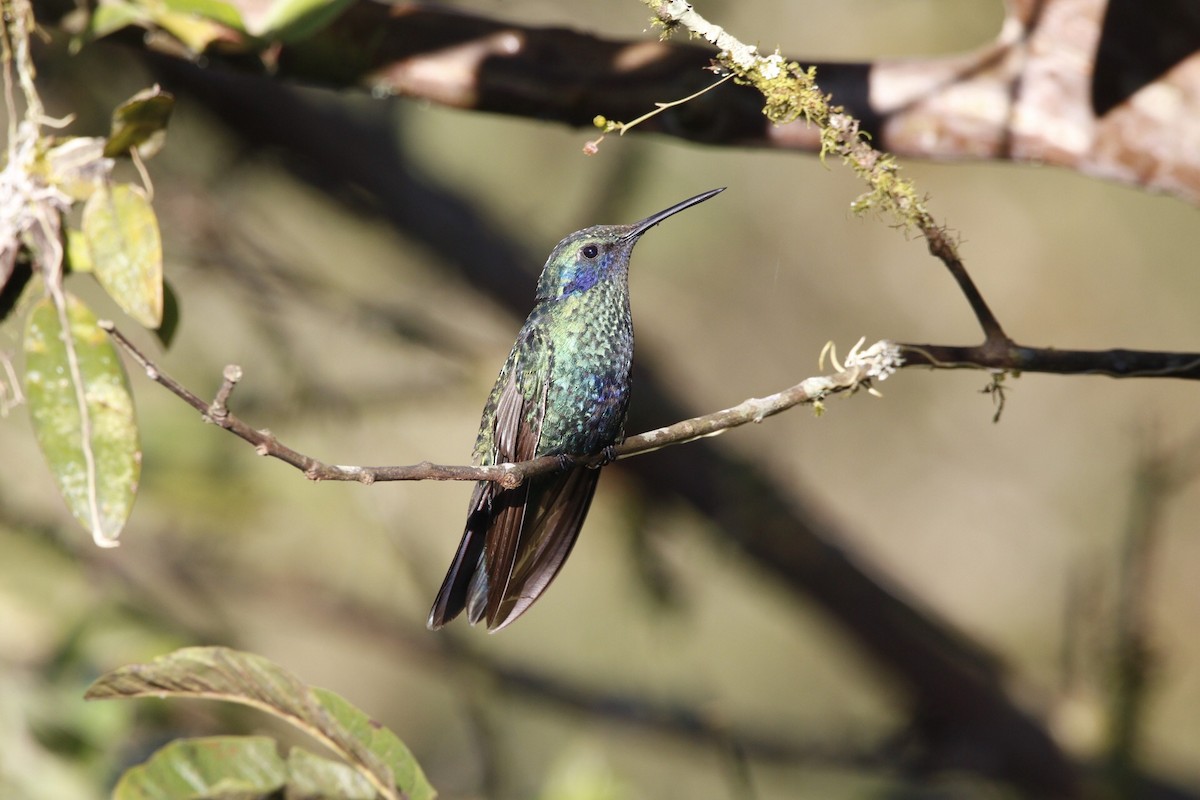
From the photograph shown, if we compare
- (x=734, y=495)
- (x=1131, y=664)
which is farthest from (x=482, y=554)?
(x=734, y=495)

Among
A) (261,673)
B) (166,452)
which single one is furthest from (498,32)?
(166,452)

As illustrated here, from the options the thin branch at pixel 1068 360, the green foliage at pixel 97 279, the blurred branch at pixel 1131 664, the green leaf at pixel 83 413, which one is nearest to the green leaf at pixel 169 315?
the green foliage at pixel 97 279

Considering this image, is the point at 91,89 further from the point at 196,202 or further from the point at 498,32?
the point at 498,32

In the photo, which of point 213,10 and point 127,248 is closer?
point 127,248

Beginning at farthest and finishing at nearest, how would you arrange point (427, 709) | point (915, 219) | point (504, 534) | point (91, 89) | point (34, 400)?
point (427, 709) → point (91, 89) → point (504, 534) → point (34, 400) → point (915, 219)

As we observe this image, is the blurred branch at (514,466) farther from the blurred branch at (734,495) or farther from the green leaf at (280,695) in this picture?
the blurred branch at (734,495)

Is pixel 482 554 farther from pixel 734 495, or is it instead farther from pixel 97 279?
pixel 734 495
